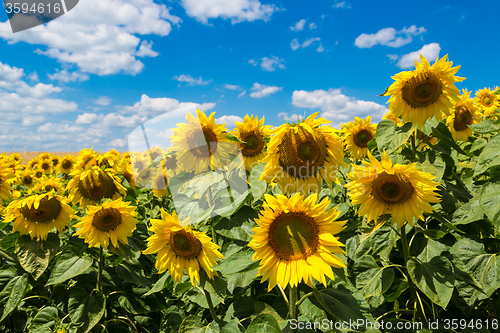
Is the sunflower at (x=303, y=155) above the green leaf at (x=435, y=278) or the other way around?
above

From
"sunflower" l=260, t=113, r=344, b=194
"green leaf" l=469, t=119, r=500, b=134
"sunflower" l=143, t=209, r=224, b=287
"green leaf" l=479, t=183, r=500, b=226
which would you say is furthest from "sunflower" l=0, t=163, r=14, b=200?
"green leaf" l=469, t=119, r=500, b=134

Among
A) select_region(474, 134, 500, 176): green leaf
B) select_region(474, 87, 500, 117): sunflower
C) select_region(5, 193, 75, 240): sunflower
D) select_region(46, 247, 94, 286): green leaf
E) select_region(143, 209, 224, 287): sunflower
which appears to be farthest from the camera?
select_region(474, 87, 500, 117): sunflower

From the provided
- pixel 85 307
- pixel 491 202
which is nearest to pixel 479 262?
pixel 491 202

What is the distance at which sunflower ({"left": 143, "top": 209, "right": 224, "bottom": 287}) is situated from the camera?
8.50ft

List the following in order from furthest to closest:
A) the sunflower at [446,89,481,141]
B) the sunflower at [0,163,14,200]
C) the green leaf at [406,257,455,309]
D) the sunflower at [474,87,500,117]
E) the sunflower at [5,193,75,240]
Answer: the sunflower at [474,87,500,117] < the sunflower at [446,89,481,141] < the sunflower at [0,163,14,200] < the sunflower at [5,193,75,240] < the green leaf at [406,257,455,309]

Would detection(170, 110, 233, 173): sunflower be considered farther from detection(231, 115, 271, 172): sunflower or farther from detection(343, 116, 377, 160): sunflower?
detection(343, 116, 377, 160): sunflower

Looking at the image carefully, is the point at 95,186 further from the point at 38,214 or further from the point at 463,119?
the point at 463,119

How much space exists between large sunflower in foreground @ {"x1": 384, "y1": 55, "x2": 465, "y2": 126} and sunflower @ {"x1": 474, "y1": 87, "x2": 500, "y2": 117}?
401 cm

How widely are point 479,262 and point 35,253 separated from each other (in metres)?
4.42

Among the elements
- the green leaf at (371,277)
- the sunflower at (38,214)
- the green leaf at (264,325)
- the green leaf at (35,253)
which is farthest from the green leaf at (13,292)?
the green leaf at (371,277)

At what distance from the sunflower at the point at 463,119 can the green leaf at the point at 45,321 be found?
6039mm

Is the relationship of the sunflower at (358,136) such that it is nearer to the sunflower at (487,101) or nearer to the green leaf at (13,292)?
the sunflower at (487,101)

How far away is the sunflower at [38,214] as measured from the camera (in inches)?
153

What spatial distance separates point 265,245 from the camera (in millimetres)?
2098
